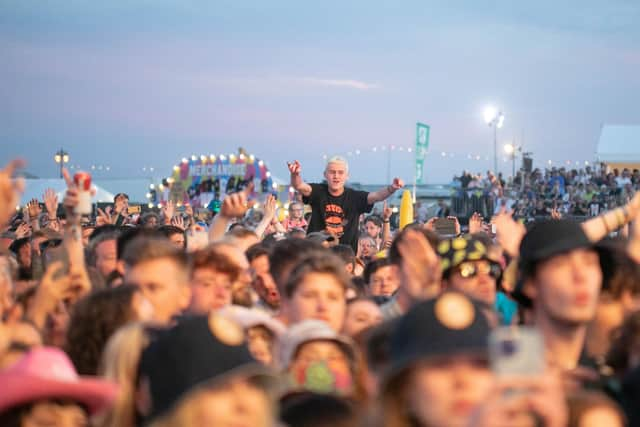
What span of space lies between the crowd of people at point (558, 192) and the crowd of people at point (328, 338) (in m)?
25.1

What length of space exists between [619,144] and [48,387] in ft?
129

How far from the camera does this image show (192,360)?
3342 millimetres

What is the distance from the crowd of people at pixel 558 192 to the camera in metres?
32.6

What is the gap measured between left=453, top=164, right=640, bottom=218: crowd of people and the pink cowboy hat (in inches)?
1076

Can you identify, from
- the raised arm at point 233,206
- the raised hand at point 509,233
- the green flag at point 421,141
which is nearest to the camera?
the raised hand at point 509,233

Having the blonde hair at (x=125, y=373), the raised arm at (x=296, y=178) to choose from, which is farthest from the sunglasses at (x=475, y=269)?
the raised arm at (x=296, y=178)

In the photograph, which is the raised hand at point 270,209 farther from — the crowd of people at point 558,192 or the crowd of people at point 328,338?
the crowd of people at point 558,192

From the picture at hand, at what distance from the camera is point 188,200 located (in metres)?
30.8

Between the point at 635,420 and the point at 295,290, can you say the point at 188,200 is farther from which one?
→ the point at 635,420

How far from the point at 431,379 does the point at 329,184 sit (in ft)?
27.2

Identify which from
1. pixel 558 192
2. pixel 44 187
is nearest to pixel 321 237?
pixel 558 192

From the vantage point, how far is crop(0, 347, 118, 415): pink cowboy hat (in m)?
3.52

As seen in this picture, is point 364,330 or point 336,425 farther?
point 364,330

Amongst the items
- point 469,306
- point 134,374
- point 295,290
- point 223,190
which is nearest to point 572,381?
point 469,306
